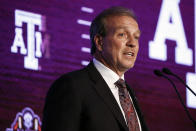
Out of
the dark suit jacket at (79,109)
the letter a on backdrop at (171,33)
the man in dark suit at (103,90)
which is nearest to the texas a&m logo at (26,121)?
the man in dark suit at (103,90)

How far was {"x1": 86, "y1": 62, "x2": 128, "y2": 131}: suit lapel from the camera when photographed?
8.73ft

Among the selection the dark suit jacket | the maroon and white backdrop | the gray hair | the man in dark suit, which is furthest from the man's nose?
the maroon and white backdrop

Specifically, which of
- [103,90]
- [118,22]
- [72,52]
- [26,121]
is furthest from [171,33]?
[103,90]

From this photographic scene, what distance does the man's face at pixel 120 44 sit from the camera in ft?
9.54

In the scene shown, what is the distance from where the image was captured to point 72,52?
4215 mm

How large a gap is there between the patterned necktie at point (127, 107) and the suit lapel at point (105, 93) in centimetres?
10

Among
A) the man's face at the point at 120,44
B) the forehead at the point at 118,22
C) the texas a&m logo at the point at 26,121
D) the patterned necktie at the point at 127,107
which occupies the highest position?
the forehead at the point at 118,22

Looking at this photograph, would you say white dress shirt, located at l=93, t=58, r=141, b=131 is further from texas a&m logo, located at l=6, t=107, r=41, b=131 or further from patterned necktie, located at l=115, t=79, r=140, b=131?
texas a&m logo, located at l=6, t=107, r=41, b=131

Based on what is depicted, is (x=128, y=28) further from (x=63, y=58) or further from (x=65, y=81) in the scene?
(x=63, y=58)

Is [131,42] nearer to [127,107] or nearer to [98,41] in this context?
[98,41]

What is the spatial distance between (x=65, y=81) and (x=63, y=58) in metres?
1.51

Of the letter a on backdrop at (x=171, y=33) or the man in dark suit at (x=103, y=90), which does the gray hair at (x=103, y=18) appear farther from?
the letter a on backdrop at (x=171, y=33)

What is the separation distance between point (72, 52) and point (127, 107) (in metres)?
1.47

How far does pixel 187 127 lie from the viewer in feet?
16.3
